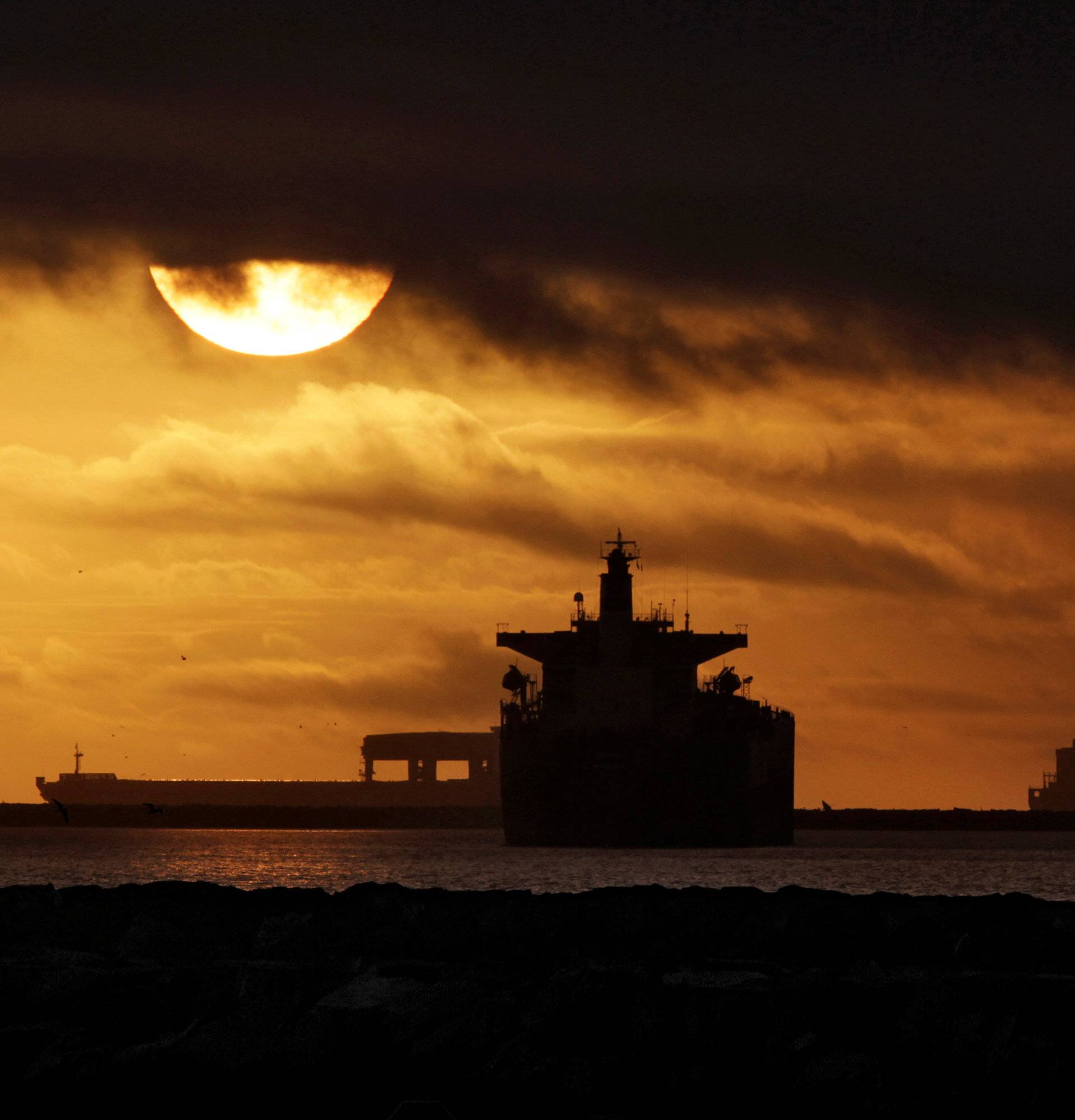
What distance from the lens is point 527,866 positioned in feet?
227

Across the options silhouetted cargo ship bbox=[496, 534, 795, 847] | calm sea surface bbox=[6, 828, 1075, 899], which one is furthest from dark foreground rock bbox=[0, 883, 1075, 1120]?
silhouetted cargo ship bbox=[496, 534, 795, 847]

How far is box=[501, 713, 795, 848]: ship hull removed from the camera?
8575cm

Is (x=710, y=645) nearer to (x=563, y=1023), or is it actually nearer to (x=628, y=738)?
(x=628, y=738)

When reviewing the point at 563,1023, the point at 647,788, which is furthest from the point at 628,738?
the point at 563,1023

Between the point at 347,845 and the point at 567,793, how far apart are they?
77.9ft

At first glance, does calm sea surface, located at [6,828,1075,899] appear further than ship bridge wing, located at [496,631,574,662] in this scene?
No

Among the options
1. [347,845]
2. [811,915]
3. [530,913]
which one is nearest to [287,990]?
[530,913]

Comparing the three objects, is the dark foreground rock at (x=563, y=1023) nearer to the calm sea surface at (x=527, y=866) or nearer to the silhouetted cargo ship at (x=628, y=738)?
the calm sea surface at (x=527, y=866)

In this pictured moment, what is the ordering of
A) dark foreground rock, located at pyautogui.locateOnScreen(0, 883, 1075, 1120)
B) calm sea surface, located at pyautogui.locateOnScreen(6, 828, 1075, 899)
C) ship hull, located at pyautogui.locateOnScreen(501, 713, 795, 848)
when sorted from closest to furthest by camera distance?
dark foreground rock, located at pyautogui.locateOnScreen(0, 883, 1075, 1120), calm sea surface, located at pyautogui.locateOnScreen(6, 828, 1075, 899), ship hull, located at pyautogui.locateOnScreen(501, 713, 795, 848)

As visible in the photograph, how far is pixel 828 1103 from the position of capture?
14.6 m

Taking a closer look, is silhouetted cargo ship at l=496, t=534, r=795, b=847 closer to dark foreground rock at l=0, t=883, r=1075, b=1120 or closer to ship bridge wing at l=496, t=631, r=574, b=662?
ship bridge wing at l=496, t=631, r=574, b=662

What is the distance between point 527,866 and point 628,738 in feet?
58.3

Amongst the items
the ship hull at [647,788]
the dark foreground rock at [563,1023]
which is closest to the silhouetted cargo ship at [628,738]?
the ship hull at [647,788]

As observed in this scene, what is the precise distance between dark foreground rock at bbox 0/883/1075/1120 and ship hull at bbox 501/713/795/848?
210ft
